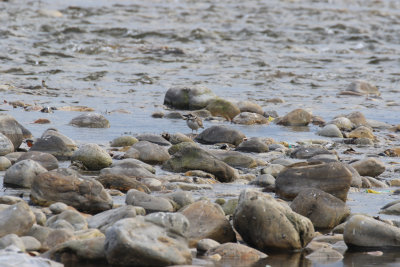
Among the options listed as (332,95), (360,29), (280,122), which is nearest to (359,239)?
(280,122)

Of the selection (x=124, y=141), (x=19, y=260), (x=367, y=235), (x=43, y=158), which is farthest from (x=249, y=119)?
(x=19, y=260)

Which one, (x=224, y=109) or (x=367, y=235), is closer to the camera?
(x=367, y=235)

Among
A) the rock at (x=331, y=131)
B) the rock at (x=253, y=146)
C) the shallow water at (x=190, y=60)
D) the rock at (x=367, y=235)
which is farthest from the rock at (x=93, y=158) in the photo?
the rock at (x=331, y=131)

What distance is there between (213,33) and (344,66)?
13.7 ft

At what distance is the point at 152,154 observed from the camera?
6785 mm

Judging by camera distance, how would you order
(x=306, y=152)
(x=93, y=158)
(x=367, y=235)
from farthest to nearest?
(x=306, y=152) → (x=93, y=158) → (x=367, y=235)

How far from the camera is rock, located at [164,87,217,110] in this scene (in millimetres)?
10258

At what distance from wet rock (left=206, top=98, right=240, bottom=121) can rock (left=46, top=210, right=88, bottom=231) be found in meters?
5.44

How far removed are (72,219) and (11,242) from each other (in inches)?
25.4

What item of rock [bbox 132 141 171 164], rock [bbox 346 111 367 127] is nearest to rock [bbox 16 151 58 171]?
rock [bbox 132 141 171 164]

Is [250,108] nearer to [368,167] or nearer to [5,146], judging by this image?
[368,167]

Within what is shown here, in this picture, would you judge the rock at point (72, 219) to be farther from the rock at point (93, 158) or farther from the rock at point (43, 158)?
the rock at point (93, 158)

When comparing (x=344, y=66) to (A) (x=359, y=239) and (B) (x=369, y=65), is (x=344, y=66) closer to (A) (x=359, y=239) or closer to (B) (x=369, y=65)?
(B) (x=369, y=65)

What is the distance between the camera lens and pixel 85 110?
32.3ft
